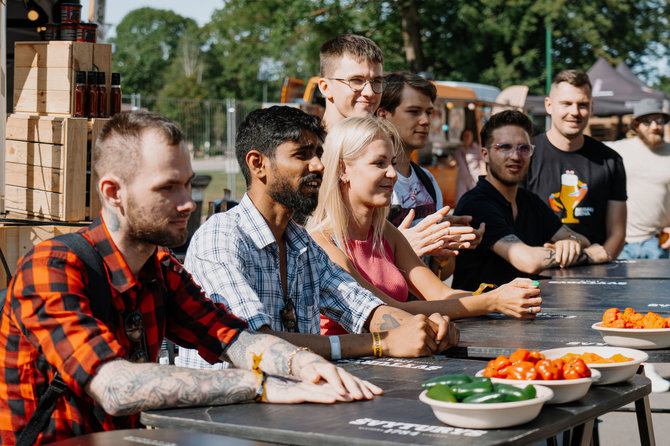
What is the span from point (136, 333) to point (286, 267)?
0.91 meters

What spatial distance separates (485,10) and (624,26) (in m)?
5.76

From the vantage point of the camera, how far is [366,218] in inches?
157

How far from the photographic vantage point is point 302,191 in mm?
3271

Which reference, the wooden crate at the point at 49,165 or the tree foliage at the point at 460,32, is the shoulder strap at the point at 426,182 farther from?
the tree foliage at the point at 460,32

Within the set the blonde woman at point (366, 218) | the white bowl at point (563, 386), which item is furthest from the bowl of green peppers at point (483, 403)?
the blonde woman at point (366, 218)

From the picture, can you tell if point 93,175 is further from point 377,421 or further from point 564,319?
point 377,421

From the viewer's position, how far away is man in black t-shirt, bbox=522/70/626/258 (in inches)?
250

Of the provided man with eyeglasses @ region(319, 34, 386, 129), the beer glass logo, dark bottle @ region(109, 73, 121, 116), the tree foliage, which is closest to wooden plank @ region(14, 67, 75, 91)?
dark bottle @ region(109, 73, 121, 116)

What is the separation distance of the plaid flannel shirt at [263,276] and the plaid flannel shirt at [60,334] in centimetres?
45

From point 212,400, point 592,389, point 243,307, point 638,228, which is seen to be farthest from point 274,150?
point 638,228

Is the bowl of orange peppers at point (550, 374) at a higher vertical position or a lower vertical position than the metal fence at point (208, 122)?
lower

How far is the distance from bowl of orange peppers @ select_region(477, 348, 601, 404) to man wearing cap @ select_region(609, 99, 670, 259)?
6093 mm

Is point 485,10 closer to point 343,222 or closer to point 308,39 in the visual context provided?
point 308,39

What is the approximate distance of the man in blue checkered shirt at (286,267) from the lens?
3029mm
